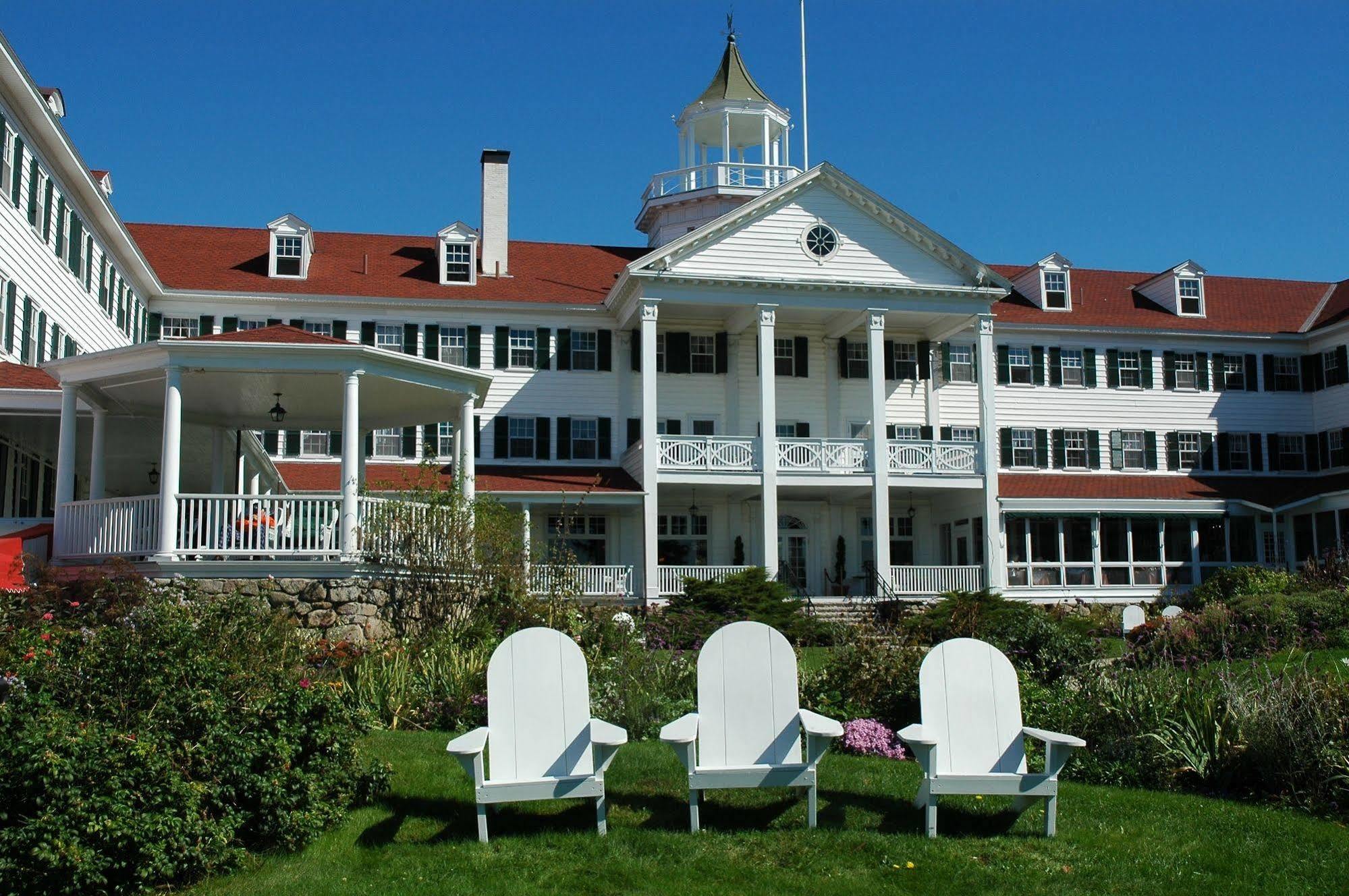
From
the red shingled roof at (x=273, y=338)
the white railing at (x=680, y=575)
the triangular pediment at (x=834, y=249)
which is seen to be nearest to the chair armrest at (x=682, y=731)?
the red shingled roof at (x=273, y=338)

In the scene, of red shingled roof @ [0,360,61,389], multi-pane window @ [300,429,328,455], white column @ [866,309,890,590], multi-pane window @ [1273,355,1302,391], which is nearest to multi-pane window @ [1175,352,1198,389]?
multi-pane window @ [1273,355,1302,391]

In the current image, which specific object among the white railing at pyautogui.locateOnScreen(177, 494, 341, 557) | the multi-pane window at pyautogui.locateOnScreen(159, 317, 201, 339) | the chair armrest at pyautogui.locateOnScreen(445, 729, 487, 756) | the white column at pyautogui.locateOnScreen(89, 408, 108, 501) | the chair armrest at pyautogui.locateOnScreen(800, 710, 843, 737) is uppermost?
the multi-pane window at pyautogui.locateOnScreen(159, 317, 201, 339)

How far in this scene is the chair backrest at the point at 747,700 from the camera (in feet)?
27.0

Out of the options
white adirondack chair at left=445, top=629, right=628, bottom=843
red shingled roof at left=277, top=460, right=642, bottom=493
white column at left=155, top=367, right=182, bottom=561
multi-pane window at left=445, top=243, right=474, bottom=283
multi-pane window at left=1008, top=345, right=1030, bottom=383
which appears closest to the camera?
white adirondack chair at left=445, top=629, right=628, bottom=843

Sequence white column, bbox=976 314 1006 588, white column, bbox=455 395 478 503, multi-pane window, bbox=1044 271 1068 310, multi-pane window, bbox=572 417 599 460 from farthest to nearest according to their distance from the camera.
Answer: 1. multi-pane window, bbox=1044 271 1068 310
2. multi-pane window, bbox=572 417 599 460
3. white column, bbox=976 314 1006 588
4. white column, bbox=455 395 478 503

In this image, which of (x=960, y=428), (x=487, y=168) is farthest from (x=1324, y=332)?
(x=487, y=168)

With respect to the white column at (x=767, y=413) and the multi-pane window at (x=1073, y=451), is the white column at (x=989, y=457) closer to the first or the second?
the multi-pane window at (x=1073, y=451)

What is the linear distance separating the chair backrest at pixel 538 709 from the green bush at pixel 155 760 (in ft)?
3.36

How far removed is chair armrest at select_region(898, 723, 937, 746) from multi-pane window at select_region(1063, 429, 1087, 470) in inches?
1112

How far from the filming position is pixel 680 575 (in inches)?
1142

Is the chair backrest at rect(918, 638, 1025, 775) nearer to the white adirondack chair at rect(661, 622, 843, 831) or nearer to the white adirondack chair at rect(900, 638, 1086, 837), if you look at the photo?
the white adirondack chair at rect(900, 638, 1086, 837)

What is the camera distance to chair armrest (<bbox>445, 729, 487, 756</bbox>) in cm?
754

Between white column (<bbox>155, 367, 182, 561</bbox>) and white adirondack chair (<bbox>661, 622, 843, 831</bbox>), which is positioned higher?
white column (<bbox>155, 367, 182, 561</bbox>)

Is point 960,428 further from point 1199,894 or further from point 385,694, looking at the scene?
point 1199,894
